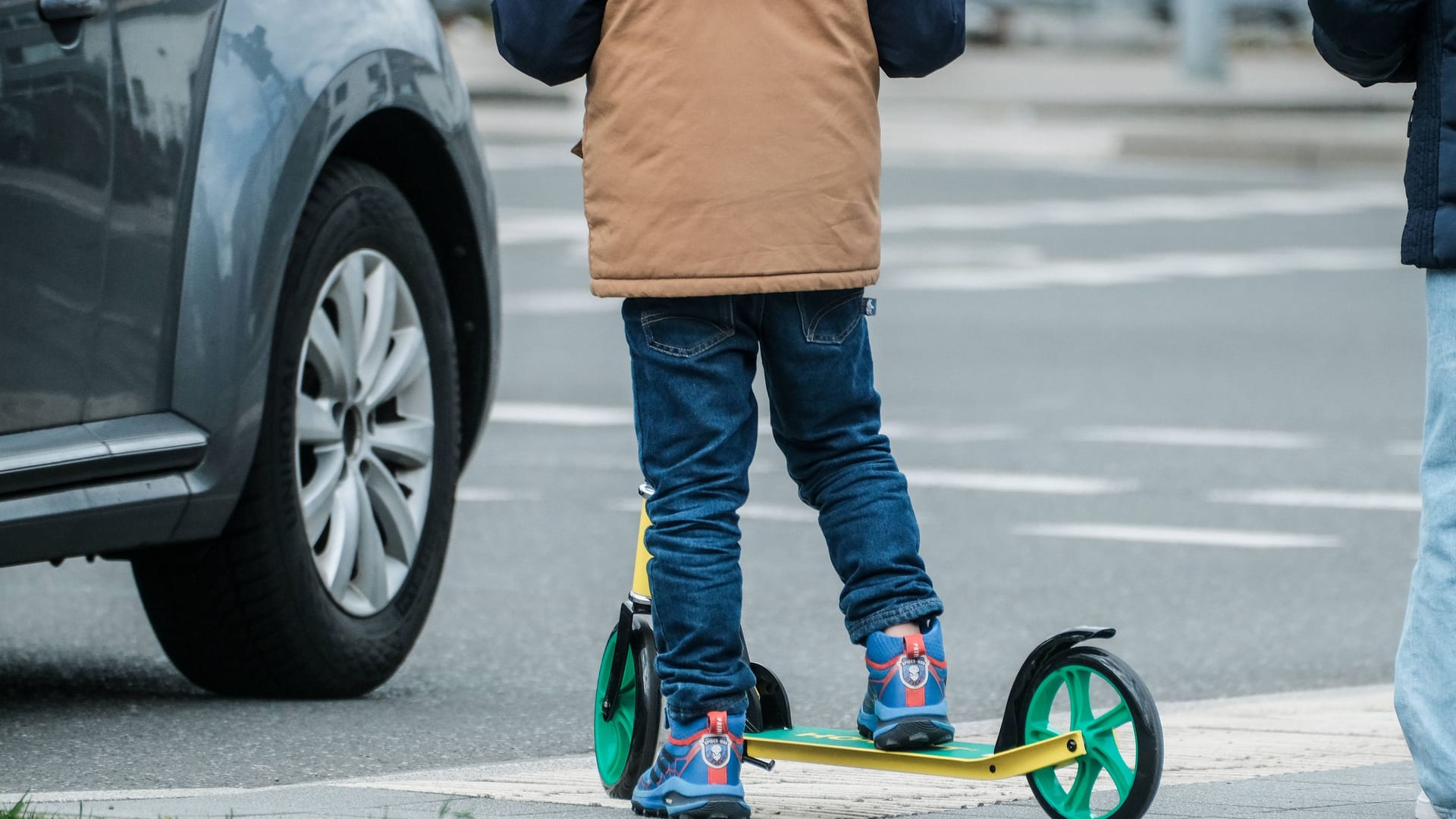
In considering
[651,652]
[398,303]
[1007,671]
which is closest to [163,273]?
[398,303]

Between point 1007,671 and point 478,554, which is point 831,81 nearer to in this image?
point 1007,671

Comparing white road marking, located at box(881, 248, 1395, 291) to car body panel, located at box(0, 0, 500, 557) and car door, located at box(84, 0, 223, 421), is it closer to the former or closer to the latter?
car body panel, located at box(0, 0, 500, 557)

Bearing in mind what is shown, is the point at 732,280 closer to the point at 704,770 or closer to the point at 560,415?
the point at 704,770

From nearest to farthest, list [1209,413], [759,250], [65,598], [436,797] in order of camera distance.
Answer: [759,250]
[436,797]
[65,598]
[1209,413]

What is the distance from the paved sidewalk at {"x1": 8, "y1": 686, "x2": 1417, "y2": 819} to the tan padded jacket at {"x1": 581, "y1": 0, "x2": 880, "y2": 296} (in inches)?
32.2

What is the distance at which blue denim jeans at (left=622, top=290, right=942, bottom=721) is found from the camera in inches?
152

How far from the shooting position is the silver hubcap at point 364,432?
5227 mm

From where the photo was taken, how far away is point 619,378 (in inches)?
472

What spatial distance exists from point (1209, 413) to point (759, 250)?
734 cm

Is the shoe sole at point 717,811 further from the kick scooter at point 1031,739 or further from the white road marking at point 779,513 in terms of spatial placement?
the white road marking at point 779,513

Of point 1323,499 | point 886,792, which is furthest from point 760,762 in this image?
point 1323,499

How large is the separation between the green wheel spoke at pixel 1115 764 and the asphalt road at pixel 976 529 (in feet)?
4.71

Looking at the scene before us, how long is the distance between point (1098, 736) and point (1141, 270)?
1321cm

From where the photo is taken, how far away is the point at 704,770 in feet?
12.7
